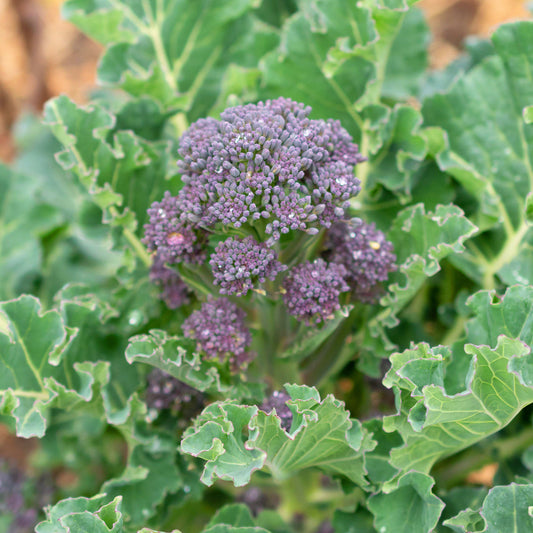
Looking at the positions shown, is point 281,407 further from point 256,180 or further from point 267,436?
point 256,180

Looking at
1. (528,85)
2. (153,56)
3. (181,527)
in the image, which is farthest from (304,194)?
(181,527)

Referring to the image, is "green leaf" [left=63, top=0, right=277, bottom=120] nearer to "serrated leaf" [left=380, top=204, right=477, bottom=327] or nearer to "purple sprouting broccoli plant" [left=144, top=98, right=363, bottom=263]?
"purple sprouting broccoli plant" [left=144, top=98, right=363, bottom=263]

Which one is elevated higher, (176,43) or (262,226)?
(176,43)

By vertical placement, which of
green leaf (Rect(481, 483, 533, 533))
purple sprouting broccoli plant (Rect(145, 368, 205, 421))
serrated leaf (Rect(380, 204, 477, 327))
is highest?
serrated leaf (Rect(380, 204, 477, 327))

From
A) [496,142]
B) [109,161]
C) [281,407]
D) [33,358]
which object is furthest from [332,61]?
[33,358]

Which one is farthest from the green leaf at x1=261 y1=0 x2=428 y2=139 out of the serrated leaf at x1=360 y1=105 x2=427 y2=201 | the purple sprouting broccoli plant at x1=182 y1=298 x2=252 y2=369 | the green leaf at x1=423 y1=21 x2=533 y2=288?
the purple sprouting broccoli plant at x1=182 y1=298 x2=252 y2=369

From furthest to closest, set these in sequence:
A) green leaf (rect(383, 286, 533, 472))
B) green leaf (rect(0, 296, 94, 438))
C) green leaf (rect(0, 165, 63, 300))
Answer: green leaf (rect(0, 165, 63, 300)) → green leaf (rect(0, 296, 94, 438)) → green leaf (rect(383, 286, 533, 472))

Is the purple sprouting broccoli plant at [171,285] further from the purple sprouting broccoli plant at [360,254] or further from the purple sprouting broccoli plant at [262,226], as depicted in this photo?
the purple sprouting broccoli plant at [360,254]
